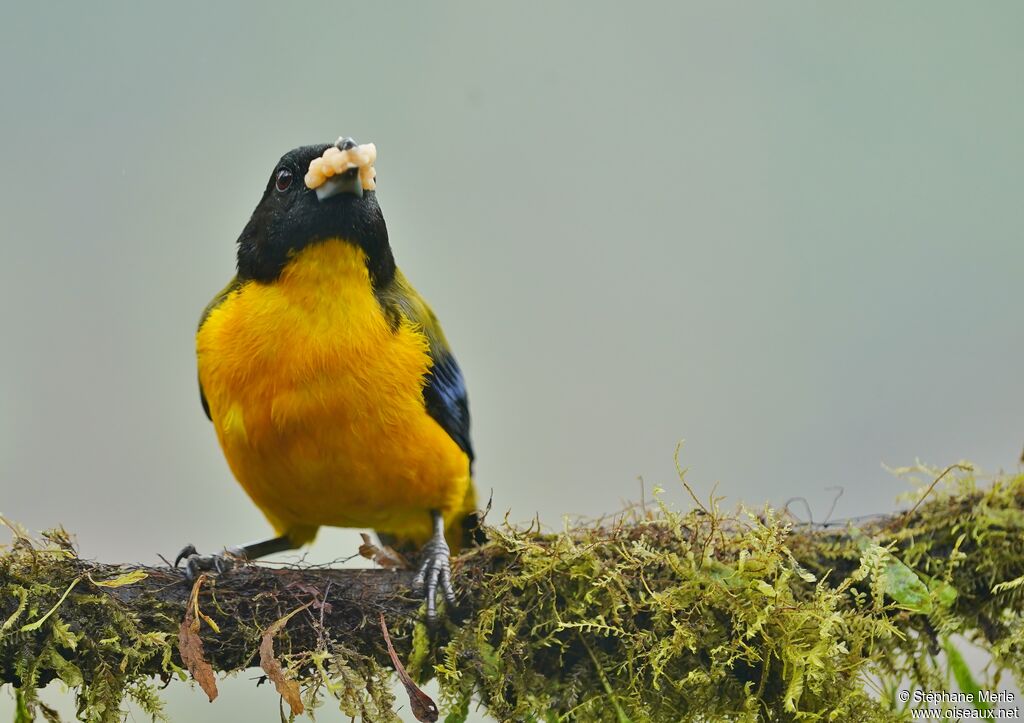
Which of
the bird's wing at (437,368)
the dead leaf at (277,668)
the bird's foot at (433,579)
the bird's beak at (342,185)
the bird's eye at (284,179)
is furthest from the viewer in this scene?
the bird's wing at (437,368)

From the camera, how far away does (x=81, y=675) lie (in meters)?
3.02

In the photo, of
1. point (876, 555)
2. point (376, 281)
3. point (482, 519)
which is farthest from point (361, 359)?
point (876, 555)

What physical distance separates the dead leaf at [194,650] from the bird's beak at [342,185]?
57.1 inches

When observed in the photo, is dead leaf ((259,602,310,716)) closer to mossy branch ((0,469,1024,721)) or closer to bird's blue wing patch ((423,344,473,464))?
mossy branch ((0,469,1024,721))

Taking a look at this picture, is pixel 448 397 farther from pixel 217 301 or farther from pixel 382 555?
pixel 217 301

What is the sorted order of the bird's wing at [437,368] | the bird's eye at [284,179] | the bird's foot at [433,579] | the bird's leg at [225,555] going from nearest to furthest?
the bird's foot at [433,579] → the bird's leg at [225,555] → the bird's eye at [284,179] → the bird's wing at [437,368]

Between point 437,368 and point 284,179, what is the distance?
3.09 feet

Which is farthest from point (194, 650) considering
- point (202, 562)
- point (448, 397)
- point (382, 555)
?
point (448, 397)

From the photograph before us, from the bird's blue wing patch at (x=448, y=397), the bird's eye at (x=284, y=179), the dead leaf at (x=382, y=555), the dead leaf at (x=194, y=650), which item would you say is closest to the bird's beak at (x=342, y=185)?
the bird's eye at (x=284, y=179)

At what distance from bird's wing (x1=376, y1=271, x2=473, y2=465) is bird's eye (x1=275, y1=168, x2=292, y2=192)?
0.53m

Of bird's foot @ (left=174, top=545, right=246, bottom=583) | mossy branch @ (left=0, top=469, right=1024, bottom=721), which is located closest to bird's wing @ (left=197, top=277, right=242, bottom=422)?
bird's foot @ (left=174, top=545, right=246, bottom=583)

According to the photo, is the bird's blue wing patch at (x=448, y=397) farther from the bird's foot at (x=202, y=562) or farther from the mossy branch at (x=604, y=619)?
the bird's foot at (x=202, y=562)

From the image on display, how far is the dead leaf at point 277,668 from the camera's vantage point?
294 cm

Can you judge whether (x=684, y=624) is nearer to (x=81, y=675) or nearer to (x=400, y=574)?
(x=400, y=574)
